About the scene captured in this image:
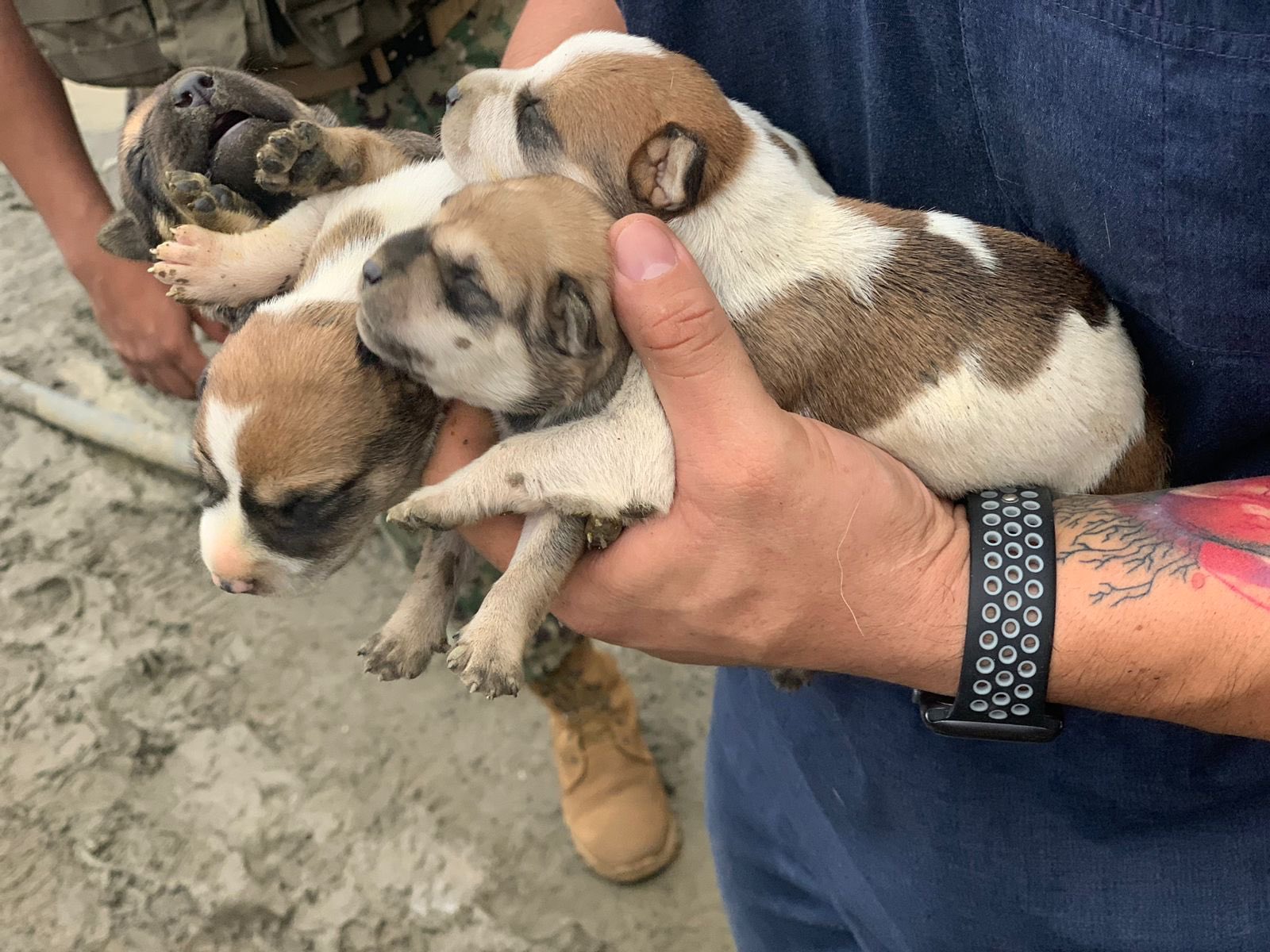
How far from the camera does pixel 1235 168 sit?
1.36m

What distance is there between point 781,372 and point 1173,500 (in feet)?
2.17

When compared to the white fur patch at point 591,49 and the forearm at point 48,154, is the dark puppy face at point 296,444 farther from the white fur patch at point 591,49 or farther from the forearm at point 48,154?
the forearm at point 48,154

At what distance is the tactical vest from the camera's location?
2.62 metres

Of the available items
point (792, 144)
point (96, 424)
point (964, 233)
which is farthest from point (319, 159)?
point (96, 424)

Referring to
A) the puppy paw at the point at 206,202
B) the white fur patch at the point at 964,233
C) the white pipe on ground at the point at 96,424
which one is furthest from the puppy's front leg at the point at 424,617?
the white pipe on ground at the point at 96,424

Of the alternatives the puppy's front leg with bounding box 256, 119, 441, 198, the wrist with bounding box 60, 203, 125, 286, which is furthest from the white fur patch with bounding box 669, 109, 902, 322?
the wrist with bounding box 60, 203, 125, 286

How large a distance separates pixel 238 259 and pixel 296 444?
43 cm

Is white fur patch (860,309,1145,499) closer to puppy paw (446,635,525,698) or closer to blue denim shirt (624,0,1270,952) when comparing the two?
blue denim shirt (624,0,1270,952)

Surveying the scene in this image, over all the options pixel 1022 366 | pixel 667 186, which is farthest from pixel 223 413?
pixel 1022 366

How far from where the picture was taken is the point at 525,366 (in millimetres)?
1749

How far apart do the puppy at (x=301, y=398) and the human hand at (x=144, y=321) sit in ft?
4.26

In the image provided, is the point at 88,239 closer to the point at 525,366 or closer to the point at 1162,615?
the point at 525,366

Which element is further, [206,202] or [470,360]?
[206,202]

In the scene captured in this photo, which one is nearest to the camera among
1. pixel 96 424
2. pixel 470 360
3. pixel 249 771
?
pixel 470 360
